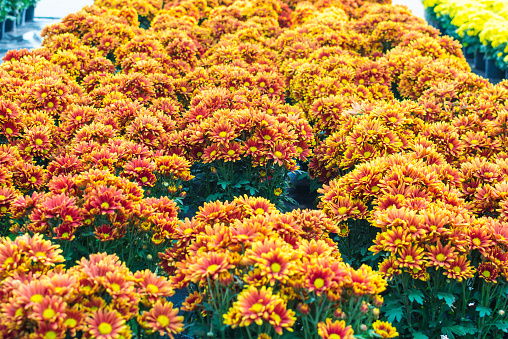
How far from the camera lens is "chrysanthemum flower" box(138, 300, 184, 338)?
1.81 metres

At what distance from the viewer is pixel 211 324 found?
2.02 m

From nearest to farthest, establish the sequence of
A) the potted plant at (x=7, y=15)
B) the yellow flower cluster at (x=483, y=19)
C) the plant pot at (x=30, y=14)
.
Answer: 1. the yellow flower cluster at (x=483, y=19)
2. the potted plant at (x=7, y=15)
3. the plant pot at (x=30, y=14)

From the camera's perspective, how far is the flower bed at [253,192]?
1.87m

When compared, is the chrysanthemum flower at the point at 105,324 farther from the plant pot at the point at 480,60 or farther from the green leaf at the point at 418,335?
the plant pot at the point at 480,60

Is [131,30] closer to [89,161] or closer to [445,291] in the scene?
[89,161]

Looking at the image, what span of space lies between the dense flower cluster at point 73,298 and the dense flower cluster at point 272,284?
0.18 m

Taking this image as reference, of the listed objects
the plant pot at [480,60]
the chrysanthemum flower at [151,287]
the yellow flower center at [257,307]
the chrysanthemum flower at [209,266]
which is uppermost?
the chrysanthemum flower at [209,266]

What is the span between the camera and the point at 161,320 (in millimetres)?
1817

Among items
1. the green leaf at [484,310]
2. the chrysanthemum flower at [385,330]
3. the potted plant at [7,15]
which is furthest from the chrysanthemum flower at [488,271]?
the potted plant at [7,15]

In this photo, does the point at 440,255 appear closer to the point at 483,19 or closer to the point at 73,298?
the point at 73,298

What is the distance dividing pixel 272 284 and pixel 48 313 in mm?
773

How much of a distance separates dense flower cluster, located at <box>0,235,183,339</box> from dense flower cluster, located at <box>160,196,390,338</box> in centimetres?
18

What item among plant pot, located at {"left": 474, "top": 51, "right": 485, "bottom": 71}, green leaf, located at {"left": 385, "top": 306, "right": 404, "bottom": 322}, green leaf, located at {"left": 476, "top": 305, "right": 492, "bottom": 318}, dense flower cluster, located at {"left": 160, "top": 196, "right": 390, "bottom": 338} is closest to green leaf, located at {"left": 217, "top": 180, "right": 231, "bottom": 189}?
dense flower cluster, located at {"left": 160, "top": 196, "right": 390, "bottom": 338}

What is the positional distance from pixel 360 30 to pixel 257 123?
3.81 metres
